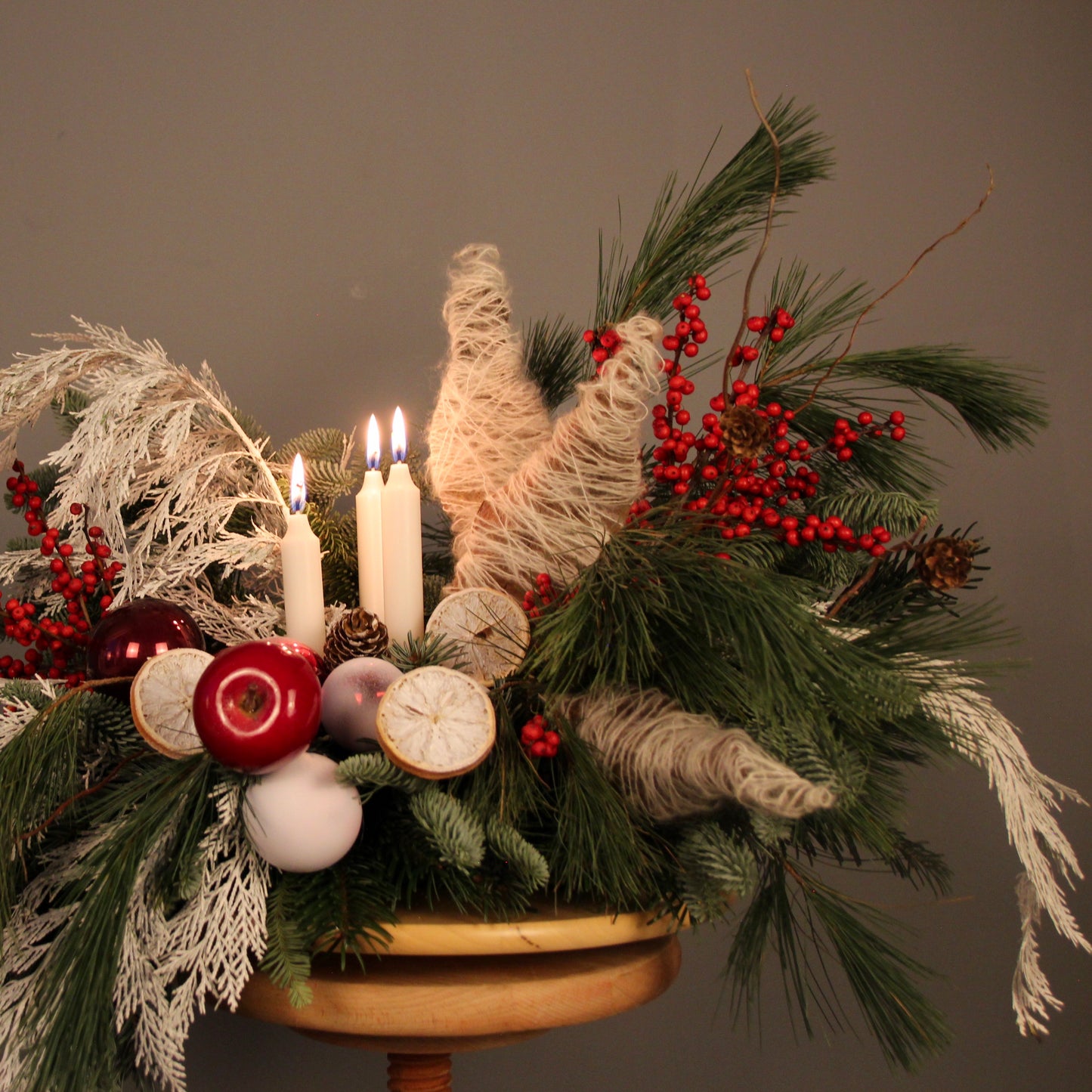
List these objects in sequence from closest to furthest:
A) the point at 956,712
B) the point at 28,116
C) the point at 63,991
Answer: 1. the point at 63,991
2. the point at 956,712
3. the point at 28,116

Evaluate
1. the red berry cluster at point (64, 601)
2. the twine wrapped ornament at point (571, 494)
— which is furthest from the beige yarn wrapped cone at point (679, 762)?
the red berry cluster at point (64, 601)

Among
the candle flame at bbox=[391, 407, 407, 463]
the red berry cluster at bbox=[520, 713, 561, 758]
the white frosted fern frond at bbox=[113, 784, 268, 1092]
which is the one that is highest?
the candle flame at bbox=[391, 407, 407, 463]

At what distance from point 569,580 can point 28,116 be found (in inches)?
31.6

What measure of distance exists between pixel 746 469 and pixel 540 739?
0.20 meters

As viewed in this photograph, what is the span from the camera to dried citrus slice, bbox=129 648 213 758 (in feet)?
1.83

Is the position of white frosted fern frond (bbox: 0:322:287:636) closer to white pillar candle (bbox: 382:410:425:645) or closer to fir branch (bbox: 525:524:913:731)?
white pillar candle (bbox: 382:410:425:645)

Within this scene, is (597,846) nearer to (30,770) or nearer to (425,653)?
(425,653)

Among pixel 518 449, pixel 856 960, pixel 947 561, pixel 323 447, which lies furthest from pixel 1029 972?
pixel 323 447

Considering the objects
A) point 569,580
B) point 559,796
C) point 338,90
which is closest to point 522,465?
point 569,580

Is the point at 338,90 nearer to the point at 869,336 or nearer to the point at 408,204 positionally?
the point at 408,204

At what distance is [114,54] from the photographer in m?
1.08

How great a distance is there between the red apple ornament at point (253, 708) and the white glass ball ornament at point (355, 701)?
50mm

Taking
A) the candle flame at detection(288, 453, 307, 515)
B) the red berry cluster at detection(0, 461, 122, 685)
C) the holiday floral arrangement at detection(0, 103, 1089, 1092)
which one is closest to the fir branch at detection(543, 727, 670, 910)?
the holiday floral arrangement at detection(0, 103, 1089, 1092)

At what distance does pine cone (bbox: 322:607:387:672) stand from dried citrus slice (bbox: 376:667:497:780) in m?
0.09
